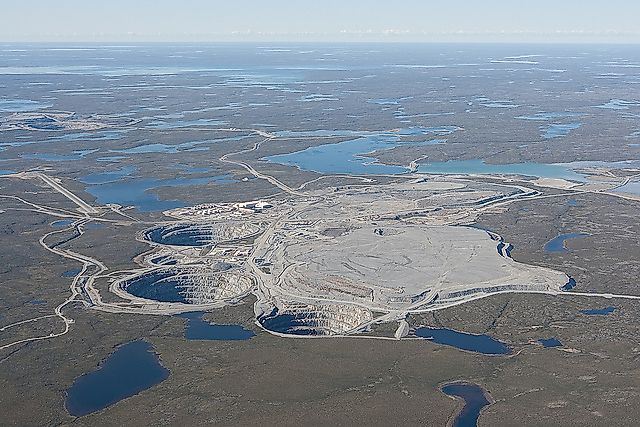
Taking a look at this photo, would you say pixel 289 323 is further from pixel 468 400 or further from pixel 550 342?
pixel 550 342

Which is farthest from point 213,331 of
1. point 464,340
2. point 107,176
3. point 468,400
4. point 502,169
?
point 502,169

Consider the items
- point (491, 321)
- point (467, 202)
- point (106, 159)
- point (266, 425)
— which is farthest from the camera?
point (106, 159)

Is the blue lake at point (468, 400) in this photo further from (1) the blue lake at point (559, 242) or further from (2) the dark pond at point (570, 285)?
(1) the blue lake at point (559, 242)

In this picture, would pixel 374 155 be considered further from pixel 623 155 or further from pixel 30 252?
pixel 30 252

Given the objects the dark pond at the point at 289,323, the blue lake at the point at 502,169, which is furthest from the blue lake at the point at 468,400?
the blue lake at the point at 502,169

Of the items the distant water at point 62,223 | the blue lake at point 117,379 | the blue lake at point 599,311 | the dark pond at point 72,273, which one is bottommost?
the blue lake at point 599,311

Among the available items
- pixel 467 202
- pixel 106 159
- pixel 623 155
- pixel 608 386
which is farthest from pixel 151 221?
pixel 623 155

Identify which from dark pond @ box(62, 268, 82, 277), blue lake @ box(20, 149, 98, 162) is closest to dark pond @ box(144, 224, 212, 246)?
dark pond @ box(62, 268, 82, 277)
